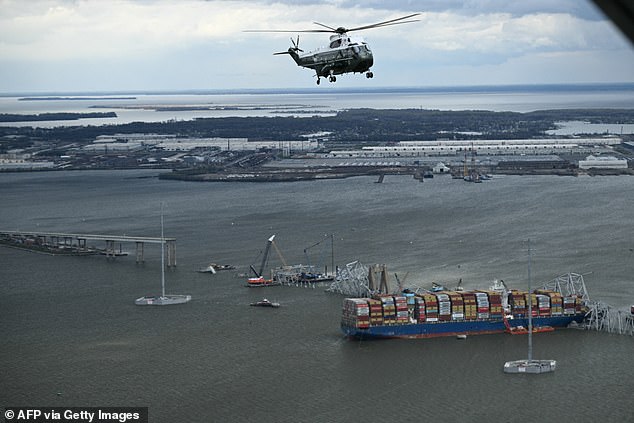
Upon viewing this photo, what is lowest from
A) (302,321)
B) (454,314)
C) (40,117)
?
(302,321)

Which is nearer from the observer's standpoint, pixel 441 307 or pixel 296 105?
pixel 441 307

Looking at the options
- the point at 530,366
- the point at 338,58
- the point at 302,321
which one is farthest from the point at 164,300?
the point at 338,58

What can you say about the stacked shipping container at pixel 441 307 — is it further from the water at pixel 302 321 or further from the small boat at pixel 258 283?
the small boat at pixel 258 283

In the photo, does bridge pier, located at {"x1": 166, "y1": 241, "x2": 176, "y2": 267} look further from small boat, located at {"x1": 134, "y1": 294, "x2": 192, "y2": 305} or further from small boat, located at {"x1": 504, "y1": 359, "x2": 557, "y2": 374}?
small boat, located at {"x1": 504, "y1": 359, "x2": 557, "y2": 374}

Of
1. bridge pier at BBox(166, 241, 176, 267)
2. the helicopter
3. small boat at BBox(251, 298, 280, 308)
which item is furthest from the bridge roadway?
the helicopter

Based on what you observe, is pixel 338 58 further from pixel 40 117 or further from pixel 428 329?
pixel 40 117

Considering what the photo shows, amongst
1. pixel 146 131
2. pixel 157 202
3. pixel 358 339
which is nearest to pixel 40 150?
pixel 146 131
